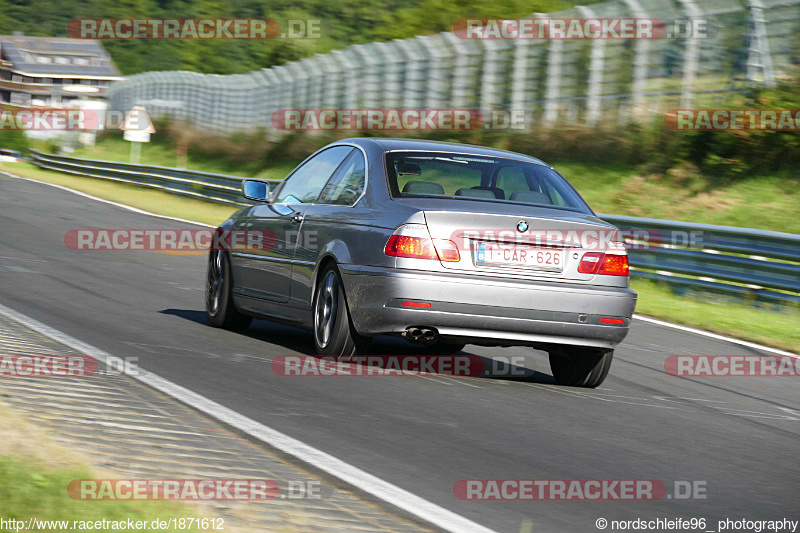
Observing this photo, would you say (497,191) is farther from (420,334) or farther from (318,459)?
(318,459)

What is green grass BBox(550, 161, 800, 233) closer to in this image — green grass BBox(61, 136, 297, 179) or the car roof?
the car roof

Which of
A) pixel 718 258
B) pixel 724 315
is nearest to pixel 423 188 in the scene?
pixel 724 315

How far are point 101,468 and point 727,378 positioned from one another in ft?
Answer: 20.0

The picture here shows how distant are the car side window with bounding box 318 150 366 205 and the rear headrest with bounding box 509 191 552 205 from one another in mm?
1017

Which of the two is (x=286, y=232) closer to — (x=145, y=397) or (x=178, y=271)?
(x=145, y=397)

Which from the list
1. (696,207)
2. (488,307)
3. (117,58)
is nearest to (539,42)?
(696,207)

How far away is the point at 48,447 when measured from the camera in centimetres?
489

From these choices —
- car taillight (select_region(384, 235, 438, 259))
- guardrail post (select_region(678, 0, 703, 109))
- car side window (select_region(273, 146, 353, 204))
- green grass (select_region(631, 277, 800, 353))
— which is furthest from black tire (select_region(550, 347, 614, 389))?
guardrail post (select_region(678, 0, 703, 109))

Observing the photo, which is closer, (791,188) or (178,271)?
(178,271)

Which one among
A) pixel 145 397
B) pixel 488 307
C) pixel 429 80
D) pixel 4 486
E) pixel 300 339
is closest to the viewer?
pixel 4 486

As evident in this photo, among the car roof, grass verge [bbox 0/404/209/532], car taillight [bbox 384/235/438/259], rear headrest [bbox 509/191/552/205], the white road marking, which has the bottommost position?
the white road marking

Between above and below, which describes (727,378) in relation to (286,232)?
below

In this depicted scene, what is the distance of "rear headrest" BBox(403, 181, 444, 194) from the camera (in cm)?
795

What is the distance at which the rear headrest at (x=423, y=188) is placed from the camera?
7949mm
